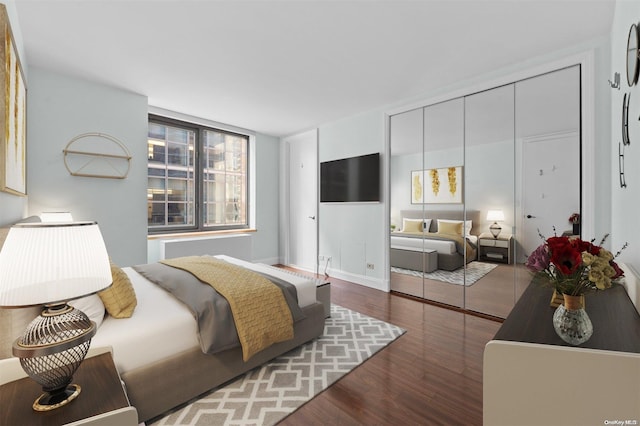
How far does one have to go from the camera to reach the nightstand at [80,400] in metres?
0.87

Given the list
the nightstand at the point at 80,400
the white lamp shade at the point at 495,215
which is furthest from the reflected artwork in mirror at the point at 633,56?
the nightstand at the point at 80,400

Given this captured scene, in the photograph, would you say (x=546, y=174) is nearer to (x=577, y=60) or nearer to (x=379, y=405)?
(x=577, y=60)

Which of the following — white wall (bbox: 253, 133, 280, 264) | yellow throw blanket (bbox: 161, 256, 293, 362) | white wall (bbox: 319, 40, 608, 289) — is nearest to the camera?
yellow throw blanket (bbox: 161, 256, 293, 362)

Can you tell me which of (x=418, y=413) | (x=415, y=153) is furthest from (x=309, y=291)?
(x=415, y=153)

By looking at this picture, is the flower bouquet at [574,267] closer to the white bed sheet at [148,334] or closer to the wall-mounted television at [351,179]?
the white bed sheet at [148,334]

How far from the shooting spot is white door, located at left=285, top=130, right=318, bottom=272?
5031 millimetres

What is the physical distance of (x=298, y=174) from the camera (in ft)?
17.6

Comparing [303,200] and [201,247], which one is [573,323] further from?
[303,200]

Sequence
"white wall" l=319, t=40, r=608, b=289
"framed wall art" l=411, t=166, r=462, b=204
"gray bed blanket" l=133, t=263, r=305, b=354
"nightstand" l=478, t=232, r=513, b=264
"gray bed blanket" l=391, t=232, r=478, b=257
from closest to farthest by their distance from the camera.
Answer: "gray bed blanket" l=133, t=263, r=305, b=354, "white wall" l=319, t=40, r=608, b=289, "nightstand" l=478, t=232, r=513, b=264, "gray bed blanket" l=391, t=232, r=478, b=257, "framed wall art" l=411, t=166, r=462, b=204

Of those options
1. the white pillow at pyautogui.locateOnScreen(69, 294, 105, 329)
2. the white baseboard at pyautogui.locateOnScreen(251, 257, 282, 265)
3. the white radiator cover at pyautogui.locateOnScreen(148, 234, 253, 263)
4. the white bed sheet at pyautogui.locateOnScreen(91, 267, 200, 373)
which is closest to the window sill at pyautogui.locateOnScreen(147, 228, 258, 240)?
the white radiator cover at pyautogui.locateOnScreen(148, 234, 253, 263)

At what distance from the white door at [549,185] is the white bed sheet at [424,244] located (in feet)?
1.80

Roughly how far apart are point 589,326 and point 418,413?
1081 mm

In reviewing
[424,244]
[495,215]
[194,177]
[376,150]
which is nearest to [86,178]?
[194,177]

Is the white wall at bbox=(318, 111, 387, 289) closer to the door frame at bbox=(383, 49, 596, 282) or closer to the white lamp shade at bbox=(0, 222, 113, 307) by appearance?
the door frame at bbox=(383, 49, 596, 282)
